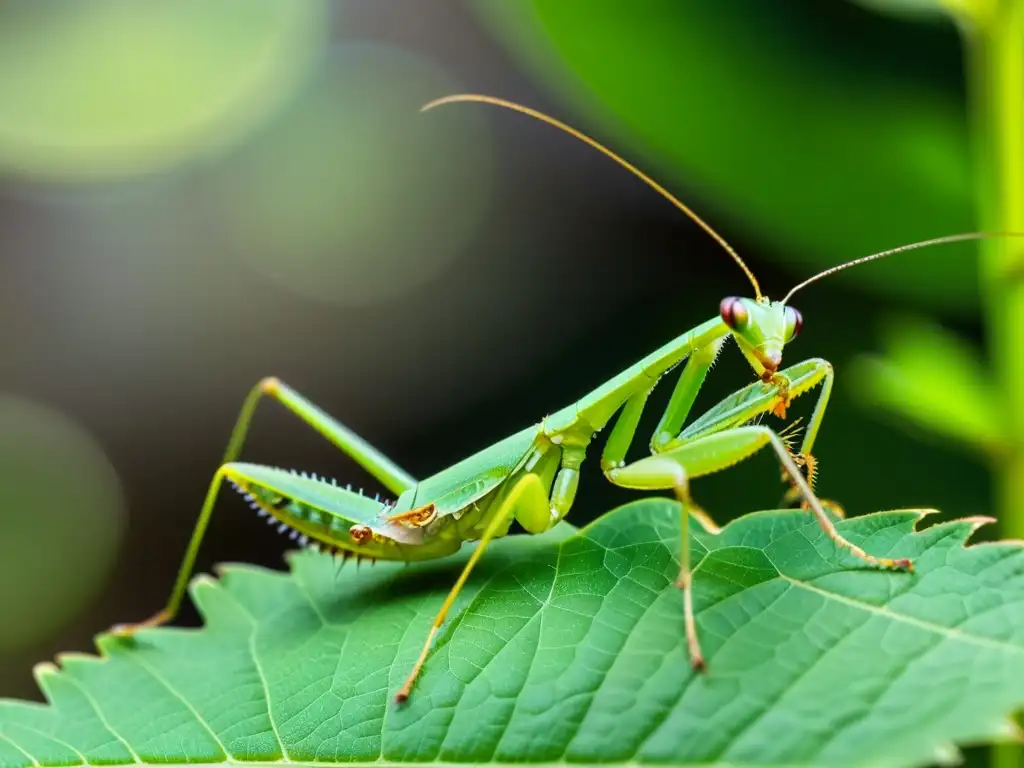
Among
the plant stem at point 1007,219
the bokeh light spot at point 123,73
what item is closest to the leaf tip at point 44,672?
the plant stem at point 1007,219

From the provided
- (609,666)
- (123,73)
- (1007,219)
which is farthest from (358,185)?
(609,666)

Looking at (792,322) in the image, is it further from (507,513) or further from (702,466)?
(507,513)

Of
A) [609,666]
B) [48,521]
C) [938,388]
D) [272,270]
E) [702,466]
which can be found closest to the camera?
[609,666]

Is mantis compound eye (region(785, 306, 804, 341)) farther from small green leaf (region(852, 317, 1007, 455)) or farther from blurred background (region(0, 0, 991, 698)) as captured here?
blurred background (region(0, 0, 991, 698))

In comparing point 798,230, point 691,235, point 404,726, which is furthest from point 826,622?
point 691,235

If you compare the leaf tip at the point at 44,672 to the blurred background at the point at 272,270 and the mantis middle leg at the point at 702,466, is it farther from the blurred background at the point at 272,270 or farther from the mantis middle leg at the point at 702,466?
the blurred background at the point at 272,270

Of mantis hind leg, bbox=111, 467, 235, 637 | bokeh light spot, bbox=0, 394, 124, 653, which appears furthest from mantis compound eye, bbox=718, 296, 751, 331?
bokeh light spot, bbox=0, 394, 124, 653

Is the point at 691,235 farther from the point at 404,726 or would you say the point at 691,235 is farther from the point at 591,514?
the point at 404,726
